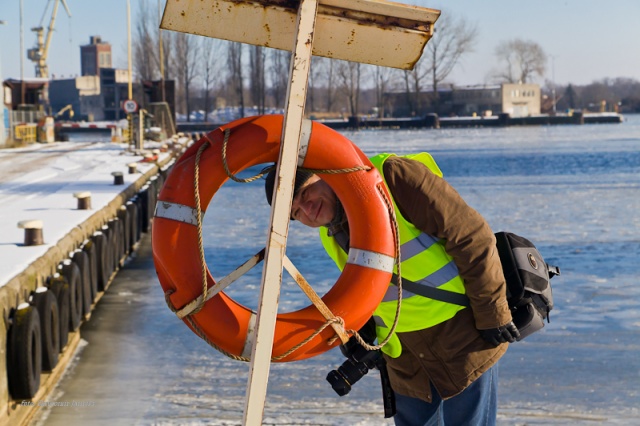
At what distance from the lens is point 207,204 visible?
2.93 metres

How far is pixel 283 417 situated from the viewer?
19.3 feet

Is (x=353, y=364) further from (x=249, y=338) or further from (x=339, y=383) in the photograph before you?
(x=249, y=338)

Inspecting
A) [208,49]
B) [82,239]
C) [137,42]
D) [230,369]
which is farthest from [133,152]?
[208,49]

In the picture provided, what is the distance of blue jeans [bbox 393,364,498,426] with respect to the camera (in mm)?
3166

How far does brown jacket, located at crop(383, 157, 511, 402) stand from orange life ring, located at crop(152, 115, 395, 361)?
0.10m

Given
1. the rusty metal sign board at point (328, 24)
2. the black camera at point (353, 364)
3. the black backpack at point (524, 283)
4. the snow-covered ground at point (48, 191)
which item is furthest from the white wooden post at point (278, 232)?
the snow-covered ground at point (48, 191)

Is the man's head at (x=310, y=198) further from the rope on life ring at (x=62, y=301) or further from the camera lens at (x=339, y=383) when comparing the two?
the rope on life ring at (x=62, y=301)

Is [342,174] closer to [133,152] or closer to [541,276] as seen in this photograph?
[541,276]

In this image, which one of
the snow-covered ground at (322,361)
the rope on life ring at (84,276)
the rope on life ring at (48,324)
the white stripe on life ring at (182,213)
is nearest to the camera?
the white stripe on life ring at (182,213)

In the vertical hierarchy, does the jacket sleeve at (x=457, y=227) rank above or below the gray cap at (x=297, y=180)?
below

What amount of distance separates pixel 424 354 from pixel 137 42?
85.1 metres

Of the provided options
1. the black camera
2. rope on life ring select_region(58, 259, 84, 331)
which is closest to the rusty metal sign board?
the black camera

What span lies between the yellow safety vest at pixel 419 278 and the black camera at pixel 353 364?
12cm

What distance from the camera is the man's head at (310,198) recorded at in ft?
9.80
